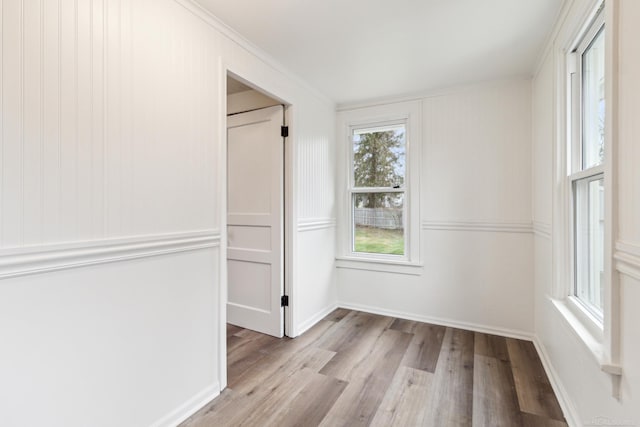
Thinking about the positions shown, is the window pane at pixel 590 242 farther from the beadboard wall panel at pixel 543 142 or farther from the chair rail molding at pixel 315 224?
the chair rail molding at pixel 315 224

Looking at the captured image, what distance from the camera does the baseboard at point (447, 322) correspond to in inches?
107

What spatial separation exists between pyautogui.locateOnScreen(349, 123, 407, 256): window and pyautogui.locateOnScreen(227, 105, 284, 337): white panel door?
107 cm

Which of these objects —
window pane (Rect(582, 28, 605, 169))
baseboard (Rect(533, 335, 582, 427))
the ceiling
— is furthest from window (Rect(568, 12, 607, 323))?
the ceiling

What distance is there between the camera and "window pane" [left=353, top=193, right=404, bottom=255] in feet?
10.7

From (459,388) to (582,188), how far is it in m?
1.42

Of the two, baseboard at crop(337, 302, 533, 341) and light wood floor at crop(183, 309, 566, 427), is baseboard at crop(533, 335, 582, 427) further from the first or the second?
baseboard at crop(337, 302, 533, 341)

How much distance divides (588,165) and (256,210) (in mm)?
2379

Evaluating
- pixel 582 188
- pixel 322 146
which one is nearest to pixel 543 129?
pixel 582 188

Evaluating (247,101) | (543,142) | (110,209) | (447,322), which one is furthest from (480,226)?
(110,209)

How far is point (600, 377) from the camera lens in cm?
129

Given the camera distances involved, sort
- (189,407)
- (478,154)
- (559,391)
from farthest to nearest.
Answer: (478,154)
(559,391)
(189,407)

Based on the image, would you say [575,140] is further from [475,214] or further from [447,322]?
[447,322]

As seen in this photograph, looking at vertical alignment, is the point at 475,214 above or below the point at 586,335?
above

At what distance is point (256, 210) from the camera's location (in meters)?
2.84
